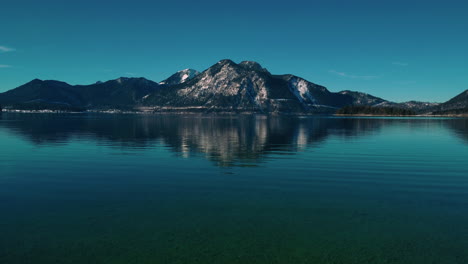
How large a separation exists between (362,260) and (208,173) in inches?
925

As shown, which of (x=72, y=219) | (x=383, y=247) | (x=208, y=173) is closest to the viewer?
(x=383, y=247)

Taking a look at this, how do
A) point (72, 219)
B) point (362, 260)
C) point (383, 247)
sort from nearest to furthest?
point (362, 260) → point (383, 247) → point (72, 219)

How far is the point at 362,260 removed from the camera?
15484mm

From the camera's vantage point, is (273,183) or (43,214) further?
(273,183)

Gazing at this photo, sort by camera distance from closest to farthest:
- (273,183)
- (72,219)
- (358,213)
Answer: (72,219)
(358,213)
(273,183)

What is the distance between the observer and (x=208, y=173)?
37156 mm

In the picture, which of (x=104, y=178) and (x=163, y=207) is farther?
(x=104, y=178)

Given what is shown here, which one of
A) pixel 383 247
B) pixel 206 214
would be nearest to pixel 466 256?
pixel 383 247

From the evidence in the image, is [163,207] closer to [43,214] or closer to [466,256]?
[43,214]

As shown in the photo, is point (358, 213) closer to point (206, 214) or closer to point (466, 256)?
point (466, 256)

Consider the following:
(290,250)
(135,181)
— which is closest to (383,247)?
(290,250)

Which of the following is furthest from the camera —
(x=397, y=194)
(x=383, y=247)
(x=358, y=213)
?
(x=397, y=194)

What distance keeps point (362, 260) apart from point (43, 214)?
65.3 feet

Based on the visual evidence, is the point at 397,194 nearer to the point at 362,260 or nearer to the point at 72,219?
the point at 362,260
